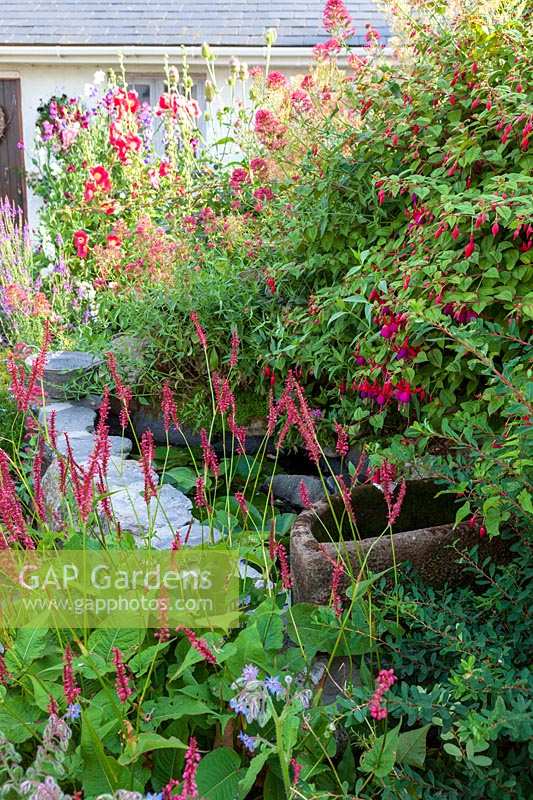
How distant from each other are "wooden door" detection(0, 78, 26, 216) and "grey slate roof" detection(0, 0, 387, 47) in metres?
0.61

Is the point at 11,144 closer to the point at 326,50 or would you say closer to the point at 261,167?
the point at 261,167

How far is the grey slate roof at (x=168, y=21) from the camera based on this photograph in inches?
380

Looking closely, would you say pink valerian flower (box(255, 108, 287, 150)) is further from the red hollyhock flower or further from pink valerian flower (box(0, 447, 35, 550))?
pink valerian flower (box(0, 447, 35, 550))

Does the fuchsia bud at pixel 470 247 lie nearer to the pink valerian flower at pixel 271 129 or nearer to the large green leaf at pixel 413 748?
the large green leaf at pixel 413 748

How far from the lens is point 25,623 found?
210cm

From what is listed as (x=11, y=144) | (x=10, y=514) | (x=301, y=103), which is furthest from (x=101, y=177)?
(x=10, y=514)

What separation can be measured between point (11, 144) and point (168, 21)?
2.48 metres

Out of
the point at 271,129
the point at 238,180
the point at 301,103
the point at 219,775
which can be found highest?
the point at 301,103

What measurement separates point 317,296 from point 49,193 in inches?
225

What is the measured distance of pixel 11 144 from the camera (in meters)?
10.3

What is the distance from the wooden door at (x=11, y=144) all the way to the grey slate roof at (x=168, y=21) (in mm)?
611

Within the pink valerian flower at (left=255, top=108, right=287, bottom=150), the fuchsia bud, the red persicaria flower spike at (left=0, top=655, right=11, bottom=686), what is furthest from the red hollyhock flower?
the red persicaria flower spike at (left=0, top=655, right=11, bottom=686)

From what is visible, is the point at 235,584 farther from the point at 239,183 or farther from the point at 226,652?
the point at 239,183

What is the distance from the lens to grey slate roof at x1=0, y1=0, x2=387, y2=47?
9656 millimetres
